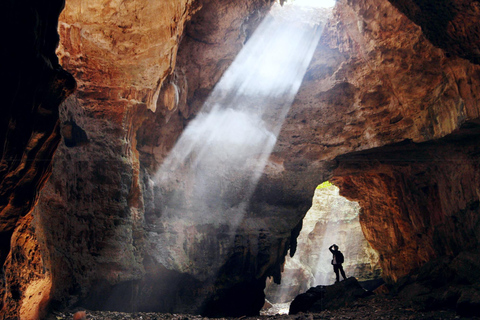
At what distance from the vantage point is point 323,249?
24.2m

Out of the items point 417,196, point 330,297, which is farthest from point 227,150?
point 417,196

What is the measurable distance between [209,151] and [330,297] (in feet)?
22.2

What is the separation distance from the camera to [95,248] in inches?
283

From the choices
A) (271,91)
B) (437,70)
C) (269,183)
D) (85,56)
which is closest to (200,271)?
(269,183)

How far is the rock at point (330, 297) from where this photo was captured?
1016cm

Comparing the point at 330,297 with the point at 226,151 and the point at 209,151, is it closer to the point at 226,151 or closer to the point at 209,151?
the point at 226,151

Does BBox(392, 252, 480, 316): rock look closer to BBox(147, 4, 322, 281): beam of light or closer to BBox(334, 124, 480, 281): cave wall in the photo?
BBox(334, 124, 480, 281): cave wall

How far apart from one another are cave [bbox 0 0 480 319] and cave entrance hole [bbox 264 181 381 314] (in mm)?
6629

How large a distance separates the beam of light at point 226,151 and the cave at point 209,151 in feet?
0.28

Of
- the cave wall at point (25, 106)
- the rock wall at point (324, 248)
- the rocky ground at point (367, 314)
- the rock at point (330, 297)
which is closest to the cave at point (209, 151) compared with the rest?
the cave wall at point (25, 106)

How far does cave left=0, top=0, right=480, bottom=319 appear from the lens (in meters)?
3.71

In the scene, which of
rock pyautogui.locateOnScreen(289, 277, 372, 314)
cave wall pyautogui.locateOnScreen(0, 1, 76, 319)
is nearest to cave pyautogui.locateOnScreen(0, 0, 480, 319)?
cave wall pyautogui.locateOnScreen(0, 1, 76, 319)

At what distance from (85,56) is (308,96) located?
29.3 ft

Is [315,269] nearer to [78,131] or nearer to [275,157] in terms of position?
[275,157]
